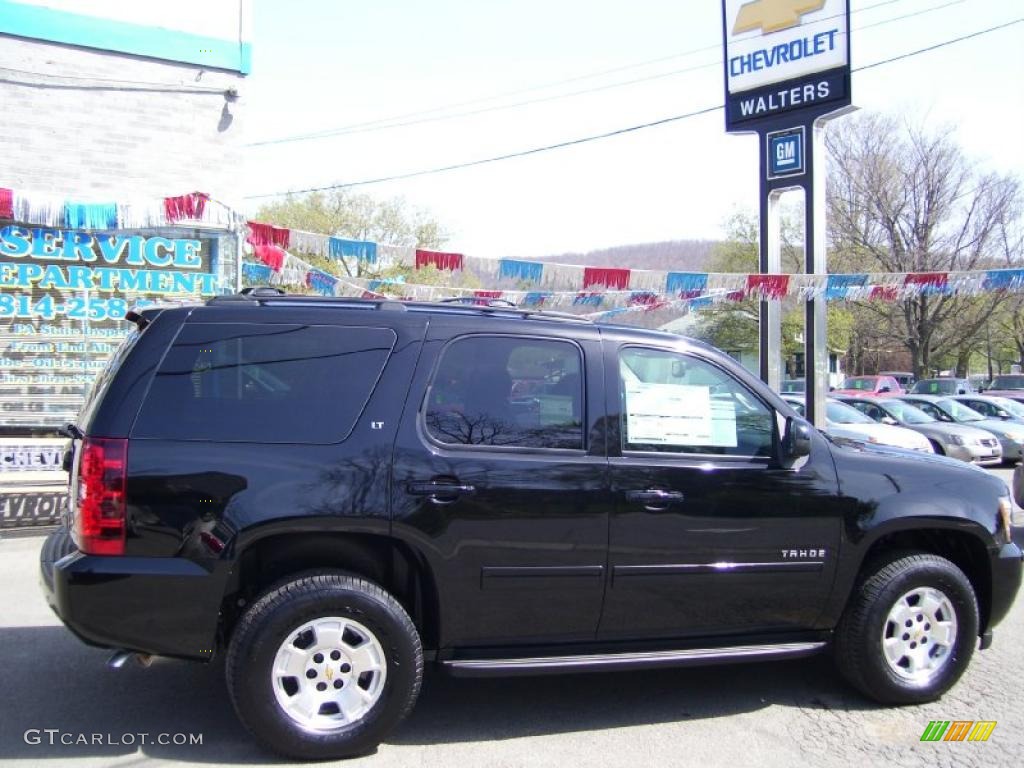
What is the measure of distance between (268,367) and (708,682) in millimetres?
2910

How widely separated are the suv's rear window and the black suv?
1 centimetres

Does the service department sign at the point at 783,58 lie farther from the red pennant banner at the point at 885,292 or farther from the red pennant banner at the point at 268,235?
the red pennant banner at the point at 268,235

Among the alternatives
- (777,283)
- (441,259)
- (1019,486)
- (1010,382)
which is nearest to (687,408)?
(1019,486)

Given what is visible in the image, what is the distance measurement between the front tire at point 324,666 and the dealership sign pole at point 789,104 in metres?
11.7

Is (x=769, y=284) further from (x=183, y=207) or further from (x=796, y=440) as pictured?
(x=796, y=440)

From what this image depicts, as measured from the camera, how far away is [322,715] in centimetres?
372

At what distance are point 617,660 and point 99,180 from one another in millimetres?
12029

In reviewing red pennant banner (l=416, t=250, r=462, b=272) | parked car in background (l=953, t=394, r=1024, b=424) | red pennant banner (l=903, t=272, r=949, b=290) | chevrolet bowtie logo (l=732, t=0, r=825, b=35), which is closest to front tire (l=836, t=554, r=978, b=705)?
red pennant banner (l=416, t=250, r=462, b=272)

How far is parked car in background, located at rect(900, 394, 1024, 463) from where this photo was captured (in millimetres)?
16594

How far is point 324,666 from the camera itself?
12.2 ft

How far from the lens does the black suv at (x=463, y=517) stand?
11.8ft

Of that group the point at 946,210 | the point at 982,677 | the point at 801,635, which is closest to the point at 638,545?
the point at 801,635

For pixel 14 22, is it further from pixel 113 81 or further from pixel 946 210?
pixel 946 210

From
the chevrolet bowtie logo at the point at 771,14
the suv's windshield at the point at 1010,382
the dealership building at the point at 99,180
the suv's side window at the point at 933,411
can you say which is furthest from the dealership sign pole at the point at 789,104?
the suv's windshield at the point at 1010,382
